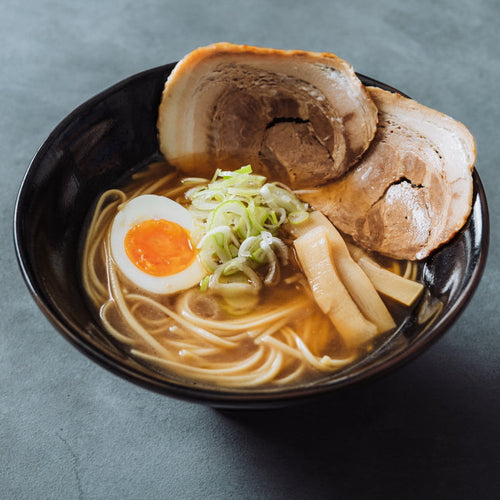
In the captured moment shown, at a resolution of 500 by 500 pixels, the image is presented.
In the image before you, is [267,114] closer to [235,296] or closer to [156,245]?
[156,245]

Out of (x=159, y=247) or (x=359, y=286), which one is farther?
(x=159, y=247)

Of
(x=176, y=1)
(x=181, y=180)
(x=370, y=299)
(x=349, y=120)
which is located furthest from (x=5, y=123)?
(x=370, y=299)

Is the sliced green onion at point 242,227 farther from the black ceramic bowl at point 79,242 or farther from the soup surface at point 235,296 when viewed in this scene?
the black ceramic bowl at point 79,242

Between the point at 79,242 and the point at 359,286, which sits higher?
the point at 359,286

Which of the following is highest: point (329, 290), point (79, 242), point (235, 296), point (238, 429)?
point (329, 290)

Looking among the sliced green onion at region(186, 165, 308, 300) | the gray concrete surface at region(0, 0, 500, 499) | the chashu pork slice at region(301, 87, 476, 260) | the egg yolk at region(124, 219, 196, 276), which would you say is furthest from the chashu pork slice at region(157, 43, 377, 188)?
the gray concrete surface at region(0, 0, 500, 499)

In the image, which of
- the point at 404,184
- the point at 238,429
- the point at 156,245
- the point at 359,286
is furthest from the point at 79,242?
the point at 404,184

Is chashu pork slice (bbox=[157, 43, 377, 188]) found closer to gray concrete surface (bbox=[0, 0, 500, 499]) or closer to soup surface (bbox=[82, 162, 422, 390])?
soup surface (bbox=[82, 162, 422, 390])
